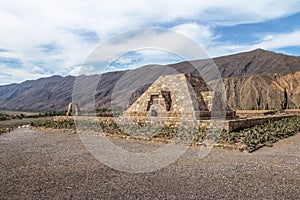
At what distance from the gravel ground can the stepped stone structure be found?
20.5ft

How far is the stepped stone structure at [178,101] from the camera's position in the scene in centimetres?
1495

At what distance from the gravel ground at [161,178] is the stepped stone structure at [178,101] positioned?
20.5 ft

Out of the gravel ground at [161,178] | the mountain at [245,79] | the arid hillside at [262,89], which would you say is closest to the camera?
the gravel ground at [161,178]

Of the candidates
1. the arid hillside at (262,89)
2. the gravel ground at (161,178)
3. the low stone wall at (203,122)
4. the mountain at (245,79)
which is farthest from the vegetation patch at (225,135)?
the arid hillside at (262,89)

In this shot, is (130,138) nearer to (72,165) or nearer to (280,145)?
(72,165)

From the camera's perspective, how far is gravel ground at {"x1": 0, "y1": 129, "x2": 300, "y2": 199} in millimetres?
4980

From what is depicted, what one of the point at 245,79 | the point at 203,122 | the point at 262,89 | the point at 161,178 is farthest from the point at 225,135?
the point at 245,79

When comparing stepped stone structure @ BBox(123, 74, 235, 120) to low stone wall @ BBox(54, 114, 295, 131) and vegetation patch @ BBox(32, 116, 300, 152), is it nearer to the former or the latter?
low stone wall @ BBox(54, 114, 295, 131)

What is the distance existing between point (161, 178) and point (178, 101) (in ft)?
32.6

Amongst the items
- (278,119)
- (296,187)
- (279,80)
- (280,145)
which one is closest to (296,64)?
(279,80)

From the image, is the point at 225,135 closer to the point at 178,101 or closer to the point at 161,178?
the point at 178,101

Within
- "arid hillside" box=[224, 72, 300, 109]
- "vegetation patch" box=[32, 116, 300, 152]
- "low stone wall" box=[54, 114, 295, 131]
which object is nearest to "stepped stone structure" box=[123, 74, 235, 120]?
"low stone wall" box=[54, 114, 295, 131]

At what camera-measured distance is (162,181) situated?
18.9ft

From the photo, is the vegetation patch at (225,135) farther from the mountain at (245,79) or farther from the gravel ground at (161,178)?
the mountain at (245,79)
